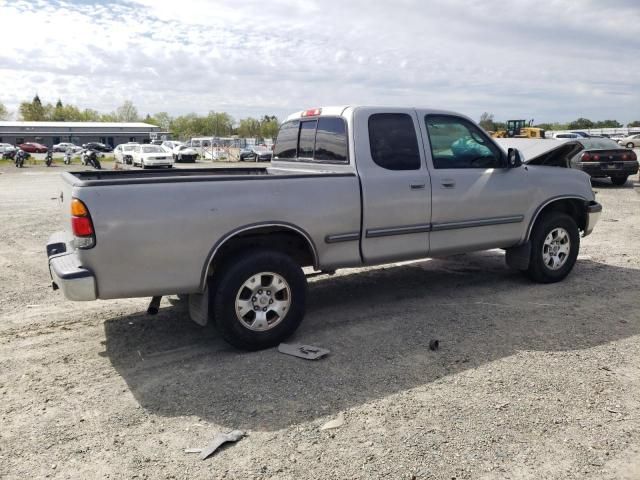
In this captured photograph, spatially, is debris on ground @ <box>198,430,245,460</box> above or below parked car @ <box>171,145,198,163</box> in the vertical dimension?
below

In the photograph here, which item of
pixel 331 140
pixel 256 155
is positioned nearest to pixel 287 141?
pixel 331 140

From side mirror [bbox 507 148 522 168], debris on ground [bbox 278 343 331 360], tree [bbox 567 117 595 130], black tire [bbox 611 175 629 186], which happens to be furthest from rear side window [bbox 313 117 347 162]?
tree [bbox 567 117 595 130]

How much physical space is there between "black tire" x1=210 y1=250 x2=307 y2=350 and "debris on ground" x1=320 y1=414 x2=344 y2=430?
1.26m

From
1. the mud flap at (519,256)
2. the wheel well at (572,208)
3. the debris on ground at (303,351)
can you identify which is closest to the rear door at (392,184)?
the debris on ground at (303,351)

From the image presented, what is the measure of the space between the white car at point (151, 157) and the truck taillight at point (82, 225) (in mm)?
32463

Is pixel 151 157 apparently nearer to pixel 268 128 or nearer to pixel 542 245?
pixel 542 245

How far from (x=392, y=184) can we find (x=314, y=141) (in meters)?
1.10

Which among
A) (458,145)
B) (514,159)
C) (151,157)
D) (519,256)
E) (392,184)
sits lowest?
(519,256)

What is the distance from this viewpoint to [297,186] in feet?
15.6

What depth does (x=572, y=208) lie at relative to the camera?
6984mm

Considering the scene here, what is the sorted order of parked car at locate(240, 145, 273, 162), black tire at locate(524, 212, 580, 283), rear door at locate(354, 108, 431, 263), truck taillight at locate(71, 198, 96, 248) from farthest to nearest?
1. parked car at locate(240, 145, 273, 162)
2. black tire at locate(524, 212, 580, 283)
3. rear door at locate(354, 108, 431, 263)
4. truck taillight at locate(71, 198, 96, 248)

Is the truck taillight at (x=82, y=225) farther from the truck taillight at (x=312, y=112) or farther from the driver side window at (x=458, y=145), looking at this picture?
the driver side window at (x=458, y=145)

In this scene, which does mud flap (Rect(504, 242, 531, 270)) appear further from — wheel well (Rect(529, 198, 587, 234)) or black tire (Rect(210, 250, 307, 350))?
black tire (Rect(210, 250, 307, 350))

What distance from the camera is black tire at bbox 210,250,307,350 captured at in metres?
4.48
